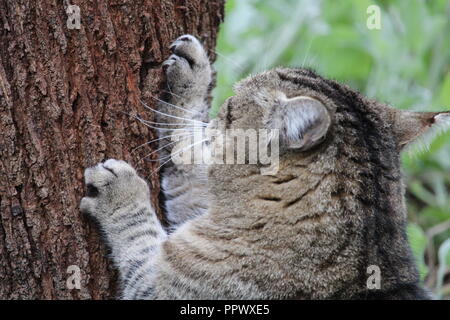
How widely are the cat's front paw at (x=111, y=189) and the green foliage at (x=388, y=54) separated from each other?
2.08m

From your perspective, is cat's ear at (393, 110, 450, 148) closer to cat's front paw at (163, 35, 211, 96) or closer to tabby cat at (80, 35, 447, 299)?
tabby cat at (80, 35, 447, 299)

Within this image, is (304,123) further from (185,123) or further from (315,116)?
(185,123)

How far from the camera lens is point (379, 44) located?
5.71m

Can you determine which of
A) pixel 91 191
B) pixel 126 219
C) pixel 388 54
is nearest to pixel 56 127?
pixel 91 191

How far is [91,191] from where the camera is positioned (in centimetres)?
298

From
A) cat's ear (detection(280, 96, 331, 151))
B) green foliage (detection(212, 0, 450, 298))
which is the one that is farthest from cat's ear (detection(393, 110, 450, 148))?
green foliage (detection(212, 0, 450, 298))

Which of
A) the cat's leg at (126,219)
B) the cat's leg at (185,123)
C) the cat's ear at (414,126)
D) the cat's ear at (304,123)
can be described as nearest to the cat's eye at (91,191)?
the cat's leg at (126,219)

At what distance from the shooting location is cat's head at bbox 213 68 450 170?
2.80 meters

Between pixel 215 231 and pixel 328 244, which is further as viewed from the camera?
pixel 215 231

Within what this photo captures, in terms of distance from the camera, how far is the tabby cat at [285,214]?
113 inches

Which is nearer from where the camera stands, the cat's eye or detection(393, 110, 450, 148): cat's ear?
the cat's eye

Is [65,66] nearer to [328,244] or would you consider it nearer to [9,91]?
[9,91]

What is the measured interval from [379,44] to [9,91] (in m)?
3.80
